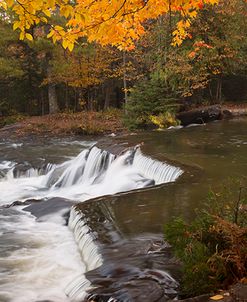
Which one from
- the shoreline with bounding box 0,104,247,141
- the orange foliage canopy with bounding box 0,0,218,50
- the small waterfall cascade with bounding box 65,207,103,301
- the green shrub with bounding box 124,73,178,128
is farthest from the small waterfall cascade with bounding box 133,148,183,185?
the shoreline with bounding box 0,104,247,141

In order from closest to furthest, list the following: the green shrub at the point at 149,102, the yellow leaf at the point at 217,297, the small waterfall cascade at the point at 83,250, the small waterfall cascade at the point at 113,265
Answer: the yellow leaf at the point at 217,297 < the small waterfall cascade at the point at 113,265 < the small waterfall cascade at the point at 83,250 < the green shrub at the point at 149,102

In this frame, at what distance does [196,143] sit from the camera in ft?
48.3

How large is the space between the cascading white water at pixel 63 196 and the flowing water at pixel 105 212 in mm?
21

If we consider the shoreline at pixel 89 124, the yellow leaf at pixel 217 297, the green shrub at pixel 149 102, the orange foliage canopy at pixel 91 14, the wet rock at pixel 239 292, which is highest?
the orange foliage canopy at pixel 91 14

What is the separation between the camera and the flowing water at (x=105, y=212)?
18.6 ft

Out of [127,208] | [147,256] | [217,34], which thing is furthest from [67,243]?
[217,34]

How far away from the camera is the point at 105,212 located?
26.3ft

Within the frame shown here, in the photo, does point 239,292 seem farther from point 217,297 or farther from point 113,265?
point 113,265

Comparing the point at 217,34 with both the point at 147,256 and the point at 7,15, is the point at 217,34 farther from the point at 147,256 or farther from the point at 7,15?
the point at 147,256

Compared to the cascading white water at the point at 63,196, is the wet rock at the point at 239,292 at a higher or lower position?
higher

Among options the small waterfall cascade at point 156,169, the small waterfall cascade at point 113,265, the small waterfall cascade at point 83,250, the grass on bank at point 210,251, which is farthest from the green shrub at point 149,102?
the grass on bank at point 210,251

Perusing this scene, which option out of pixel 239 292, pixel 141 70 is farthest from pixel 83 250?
pixel 141 70

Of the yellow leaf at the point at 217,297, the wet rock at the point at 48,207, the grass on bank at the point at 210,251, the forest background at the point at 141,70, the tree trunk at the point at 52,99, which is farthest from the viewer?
the tree trunk at the point at 52,99

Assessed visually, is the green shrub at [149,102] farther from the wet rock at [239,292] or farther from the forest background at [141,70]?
the wet rock at [239,292]
